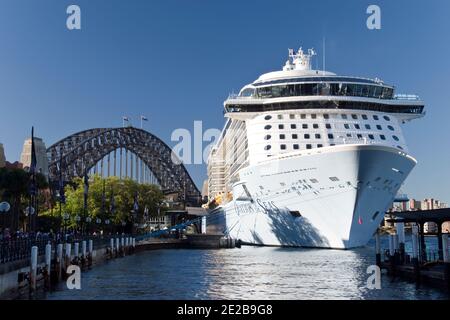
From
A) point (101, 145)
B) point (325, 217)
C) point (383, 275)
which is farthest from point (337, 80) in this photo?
point (101, 145)

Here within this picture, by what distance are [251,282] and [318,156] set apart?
21.1 m

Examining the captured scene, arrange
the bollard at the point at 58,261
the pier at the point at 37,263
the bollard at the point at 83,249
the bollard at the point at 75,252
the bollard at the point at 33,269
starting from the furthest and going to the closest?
the bollard at the point at 83,249 → the bollard at the point at 75,252 → the bollard at the point at 58,261 → the bollard at the point at 33,269 → the pier at the point at 37,263

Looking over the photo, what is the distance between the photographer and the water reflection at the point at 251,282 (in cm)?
3167

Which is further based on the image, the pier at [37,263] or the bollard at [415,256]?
the bollard at [415,256]

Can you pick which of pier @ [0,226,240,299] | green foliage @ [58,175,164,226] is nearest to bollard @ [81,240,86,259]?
pier @ [0,226,240,299]

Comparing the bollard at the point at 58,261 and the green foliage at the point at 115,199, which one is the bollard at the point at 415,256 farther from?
the green foliage at the point at 115,199

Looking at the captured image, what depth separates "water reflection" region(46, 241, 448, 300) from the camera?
31672mm

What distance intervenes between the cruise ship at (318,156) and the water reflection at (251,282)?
18.7ft

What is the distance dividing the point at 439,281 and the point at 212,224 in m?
76.1

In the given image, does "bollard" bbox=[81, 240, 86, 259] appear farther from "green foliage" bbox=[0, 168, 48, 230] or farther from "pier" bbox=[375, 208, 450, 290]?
"green foliage" bbox=[0, 168, 48, 230]

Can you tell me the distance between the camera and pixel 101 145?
158m

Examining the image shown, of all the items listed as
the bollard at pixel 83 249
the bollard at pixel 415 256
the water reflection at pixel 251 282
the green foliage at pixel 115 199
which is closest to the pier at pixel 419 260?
the bollard at pixel 415 256

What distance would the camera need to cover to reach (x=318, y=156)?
55.5m

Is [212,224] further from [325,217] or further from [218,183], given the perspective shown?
[325,217]
